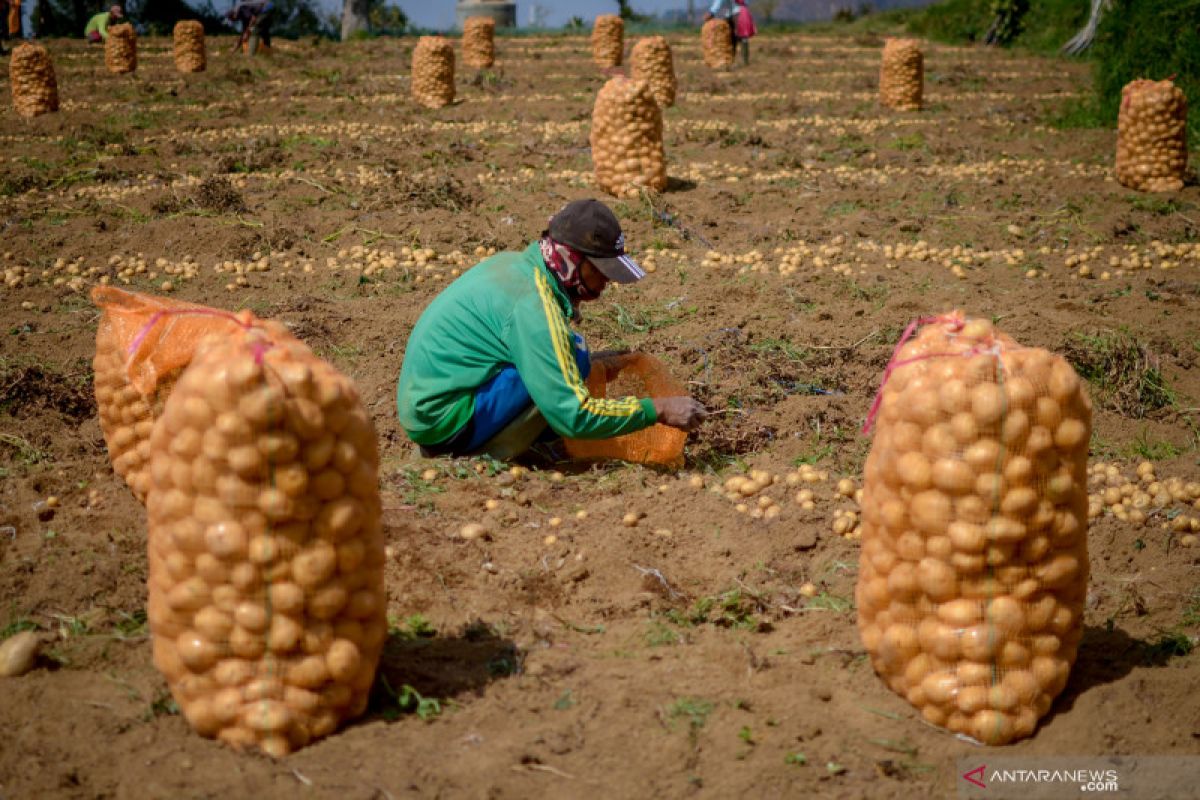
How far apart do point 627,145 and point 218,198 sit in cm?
363

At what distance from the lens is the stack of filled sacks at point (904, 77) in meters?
15.3

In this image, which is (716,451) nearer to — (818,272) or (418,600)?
(418,600)

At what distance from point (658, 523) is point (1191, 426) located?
126 inches

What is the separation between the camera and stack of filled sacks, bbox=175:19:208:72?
18.6 meters

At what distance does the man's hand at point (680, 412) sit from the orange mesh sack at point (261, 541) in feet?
6.80

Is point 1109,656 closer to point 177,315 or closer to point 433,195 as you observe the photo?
point 177,315

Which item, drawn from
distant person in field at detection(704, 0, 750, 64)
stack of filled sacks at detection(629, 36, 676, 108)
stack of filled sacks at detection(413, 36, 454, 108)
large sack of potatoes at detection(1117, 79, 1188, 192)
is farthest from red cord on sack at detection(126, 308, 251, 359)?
distant person in field at detection(704, 0, 750, 64)

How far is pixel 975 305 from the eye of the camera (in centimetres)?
746

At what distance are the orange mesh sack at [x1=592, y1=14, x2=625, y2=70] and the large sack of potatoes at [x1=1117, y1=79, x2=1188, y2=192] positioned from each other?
11.7 meters

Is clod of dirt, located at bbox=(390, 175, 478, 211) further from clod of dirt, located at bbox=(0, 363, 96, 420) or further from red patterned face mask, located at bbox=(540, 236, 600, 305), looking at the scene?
red patterned face mask, located at bbox=(540, 236, 600, 305)

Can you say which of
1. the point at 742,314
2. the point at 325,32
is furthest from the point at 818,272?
the point at 325,32

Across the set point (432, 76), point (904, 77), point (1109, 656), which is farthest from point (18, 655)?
point (904, 77)

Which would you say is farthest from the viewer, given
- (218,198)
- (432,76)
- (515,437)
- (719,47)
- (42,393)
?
(719,47)

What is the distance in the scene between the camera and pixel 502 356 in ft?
16.5
